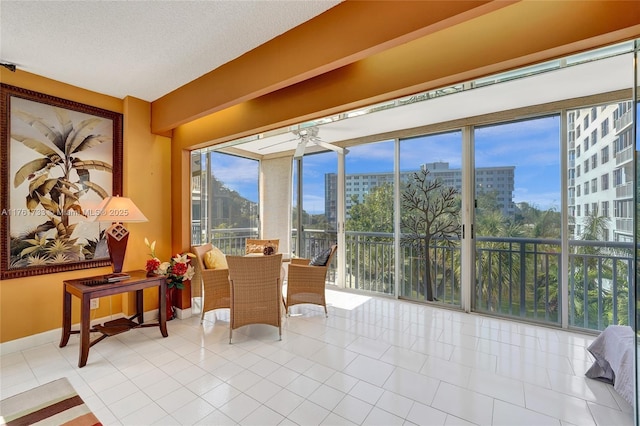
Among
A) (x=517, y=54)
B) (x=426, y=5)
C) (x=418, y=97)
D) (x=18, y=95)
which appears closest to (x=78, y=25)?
(x=18, y=95)

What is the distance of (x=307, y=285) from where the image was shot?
351cm

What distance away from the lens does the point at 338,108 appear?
2.40 m

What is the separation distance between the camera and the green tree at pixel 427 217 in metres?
3.82

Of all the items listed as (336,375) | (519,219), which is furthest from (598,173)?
(336,375)

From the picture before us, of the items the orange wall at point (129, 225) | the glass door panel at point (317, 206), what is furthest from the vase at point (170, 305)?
the glass door panel at point (317, 206)

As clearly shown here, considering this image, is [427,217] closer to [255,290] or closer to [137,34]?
[255,290]

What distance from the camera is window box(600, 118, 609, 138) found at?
112 inches

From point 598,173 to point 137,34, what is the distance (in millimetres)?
4395

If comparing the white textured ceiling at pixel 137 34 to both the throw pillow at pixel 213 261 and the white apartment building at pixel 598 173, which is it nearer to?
the throw pillow at pixel 213 261

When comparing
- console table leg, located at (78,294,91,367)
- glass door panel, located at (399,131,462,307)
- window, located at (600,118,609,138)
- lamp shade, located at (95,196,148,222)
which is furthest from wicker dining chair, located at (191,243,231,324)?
window, located at (600,118,609,138)

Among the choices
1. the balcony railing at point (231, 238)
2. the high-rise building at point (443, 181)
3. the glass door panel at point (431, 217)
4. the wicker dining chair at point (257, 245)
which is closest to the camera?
the high-rise building at point (443, 181)

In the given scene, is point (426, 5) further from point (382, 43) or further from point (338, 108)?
point (338, 108)

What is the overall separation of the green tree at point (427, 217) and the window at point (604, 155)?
1402 millimetres

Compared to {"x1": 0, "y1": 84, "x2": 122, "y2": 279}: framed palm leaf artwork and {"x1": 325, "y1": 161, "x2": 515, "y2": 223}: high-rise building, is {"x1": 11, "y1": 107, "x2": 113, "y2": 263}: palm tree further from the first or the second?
{"x1": 325, "y1": 161, "x2": 515, "y2": 223}: high-rise building
